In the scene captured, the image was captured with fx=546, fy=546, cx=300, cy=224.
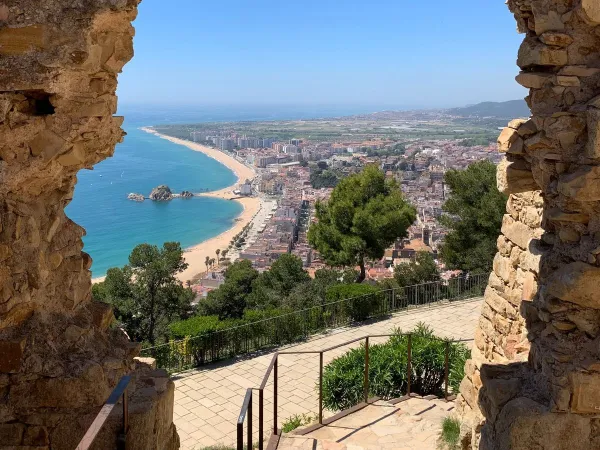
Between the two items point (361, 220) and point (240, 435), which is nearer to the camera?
point (240, 435)

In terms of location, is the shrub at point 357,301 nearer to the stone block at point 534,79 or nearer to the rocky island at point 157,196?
the stone block at point 534,79

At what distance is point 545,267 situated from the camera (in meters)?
3.40

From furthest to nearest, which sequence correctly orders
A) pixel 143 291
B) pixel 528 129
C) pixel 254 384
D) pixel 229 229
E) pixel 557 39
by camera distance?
1. pixel 229 229
2. pixel 143 291
3. pixel 254 384
4. pixel 528 129
5. pixel 557 39

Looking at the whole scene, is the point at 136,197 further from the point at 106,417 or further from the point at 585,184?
the point at 585,184

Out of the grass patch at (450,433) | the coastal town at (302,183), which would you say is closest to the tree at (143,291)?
the coastal town at (302,183)

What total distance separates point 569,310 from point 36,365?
326cm

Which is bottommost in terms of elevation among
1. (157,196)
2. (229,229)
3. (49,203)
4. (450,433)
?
(229,229)

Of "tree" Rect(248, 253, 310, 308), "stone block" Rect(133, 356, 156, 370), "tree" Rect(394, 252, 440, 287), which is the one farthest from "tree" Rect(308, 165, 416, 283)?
"stone block" Rect(133, 356, 156, 370)

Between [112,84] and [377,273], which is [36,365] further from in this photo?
[377,273]

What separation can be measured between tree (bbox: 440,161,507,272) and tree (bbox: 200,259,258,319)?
6.43 m

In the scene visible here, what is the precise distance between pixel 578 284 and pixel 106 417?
2.60 meters

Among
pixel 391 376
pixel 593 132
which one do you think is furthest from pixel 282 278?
pixel 593 132

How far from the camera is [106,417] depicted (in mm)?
2643

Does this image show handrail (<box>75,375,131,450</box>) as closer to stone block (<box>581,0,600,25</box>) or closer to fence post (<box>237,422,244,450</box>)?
fence post (<box>237,422,244,450</box>)
